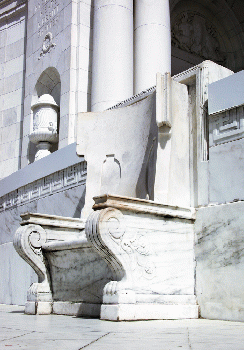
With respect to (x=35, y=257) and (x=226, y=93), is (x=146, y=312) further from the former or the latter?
(x=226, y=93)

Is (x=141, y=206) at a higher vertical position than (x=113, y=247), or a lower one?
higher

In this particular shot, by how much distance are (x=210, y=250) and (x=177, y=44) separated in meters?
11.5

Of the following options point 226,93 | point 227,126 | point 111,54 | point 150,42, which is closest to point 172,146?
point 227,126

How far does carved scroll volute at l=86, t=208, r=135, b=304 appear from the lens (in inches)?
172

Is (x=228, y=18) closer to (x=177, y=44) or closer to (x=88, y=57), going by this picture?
(x=177, y=44)

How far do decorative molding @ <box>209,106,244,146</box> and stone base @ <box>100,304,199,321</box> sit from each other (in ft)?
5.71

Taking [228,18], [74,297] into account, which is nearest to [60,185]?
[74,297]

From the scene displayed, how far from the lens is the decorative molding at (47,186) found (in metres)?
8.14

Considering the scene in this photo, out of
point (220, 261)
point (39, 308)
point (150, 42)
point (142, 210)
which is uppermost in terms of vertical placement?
point (150, 42)

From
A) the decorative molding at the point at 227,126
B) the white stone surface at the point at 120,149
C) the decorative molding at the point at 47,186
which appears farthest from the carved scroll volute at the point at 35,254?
the decorative molding at the point at 227,126

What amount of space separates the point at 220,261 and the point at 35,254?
2250mm

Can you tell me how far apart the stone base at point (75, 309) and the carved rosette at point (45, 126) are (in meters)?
7.43

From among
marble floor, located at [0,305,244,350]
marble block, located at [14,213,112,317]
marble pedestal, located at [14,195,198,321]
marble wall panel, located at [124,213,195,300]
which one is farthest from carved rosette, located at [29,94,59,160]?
marble floor, located at [0,305,244,350]

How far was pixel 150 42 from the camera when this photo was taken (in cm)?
1185
